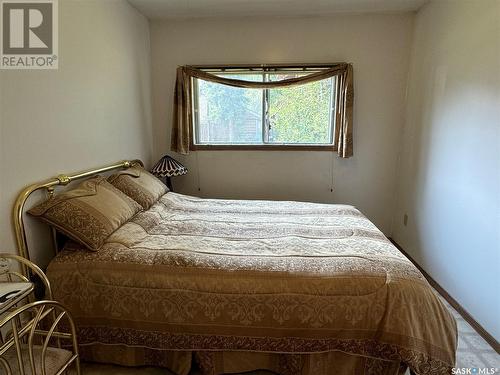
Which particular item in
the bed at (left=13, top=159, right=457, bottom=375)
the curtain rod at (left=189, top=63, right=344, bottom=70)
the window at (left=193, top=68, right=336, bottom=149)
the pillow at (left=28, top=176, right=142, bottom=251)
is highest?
the curtain rod at (left=189, top=63, right=344, bottom=70)

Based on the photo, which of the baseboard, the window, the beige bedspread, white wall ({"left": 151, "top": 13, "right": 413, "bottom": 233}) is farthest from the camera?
the window

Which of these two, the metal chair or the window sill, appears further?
the window sill

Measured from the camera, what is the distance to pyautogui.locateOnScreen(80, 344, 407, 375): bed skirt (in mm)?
1477

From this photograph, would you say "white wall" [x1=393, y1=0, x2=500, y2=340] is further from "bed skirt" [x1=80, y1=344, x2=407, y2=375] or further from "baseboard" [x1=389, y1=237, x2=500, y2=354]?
"bed skirt" [x1=80, y1=344, x2=407, y2=375]

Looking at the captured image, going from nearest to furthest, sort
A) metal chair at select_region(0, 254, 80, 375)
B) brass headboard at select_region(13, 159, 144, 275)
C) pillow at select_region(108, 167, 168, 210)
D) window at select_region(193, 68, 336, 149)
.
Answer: metal chair at select_region(0, 254, 80, 375), brass headboard at select_region(13, 159, 144, 275), pillow at select_region(108, 167, 168, 210), window at select_region(193, 68, 336, 149)

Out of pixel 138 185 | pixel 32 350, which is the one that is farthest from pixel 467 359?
pixel 138 185

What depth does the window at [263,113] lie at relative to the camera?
3330 mm

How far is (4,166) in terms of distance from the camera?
154 cm

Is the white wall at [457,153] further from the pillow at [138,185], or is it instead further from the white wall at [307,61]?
the pillow at [138,185]

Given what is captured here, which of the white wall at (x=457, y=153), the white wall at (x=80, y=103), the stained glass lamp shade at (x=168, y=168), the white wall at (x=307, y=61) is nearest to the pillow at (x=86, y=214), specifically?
the white wall at (x=80, y=103)

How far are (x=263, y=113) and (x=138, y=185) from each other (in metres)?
1.62

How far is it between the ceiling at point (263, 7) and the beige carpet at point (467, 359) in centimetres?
278

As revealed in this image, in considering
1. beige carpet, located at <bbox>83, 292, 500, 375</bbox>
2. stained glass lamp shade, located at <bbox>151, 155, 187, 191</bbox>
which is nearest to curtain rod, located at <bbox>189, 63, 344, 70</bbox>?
stained glass lamp shade, located at <bbox>151, 155, 187, 191</bbox>

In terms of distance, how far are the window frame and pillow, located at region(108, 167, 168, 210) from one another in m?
0.94
